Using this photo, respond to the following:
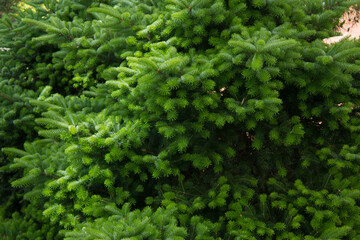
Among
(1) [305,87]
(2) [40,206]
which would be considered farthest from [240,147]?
(2) [40,206]

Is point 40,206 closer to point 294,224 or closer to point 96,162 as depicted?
point 96,162

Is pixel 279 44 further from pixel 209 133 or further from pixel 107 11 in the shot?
pixel 107 11

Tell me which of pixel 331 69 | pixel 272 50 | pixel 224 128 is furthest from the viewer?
pixel 224 128

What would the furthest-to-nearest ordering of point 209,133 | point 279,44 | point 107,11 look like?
1. point 107,11
2. point 209,133
3. point 279,44

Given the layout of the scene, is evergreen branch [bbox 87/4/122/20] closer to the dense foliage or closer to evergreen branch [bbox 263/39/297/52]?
the dense foliage

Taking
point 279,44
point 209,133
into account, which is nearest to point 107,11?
point 209,133

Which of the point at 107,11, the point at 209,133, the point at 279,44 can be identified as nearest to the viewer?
the point at 279,44

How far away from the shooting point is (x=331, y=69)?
247 cm

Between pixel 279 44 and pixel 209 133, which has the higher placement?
pixel 279 44

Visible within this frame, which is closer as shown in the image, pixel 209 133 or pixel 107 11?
Answer: pixel 209 133

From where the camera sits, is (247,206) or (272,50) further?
(247,206)

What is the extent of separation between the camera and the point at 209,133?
266 centimetres

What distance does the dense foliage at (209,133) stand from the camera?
2.40 meters

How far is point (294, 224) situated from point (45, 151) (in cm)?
282
